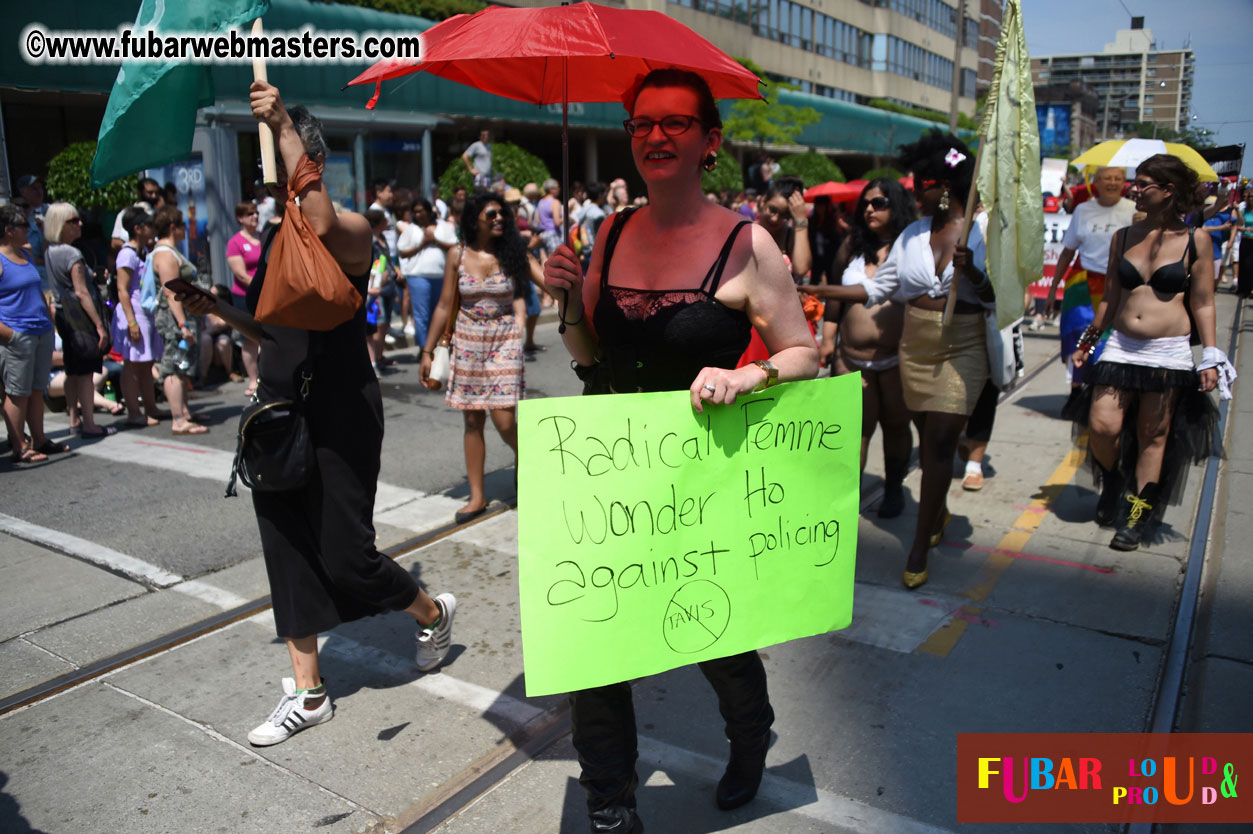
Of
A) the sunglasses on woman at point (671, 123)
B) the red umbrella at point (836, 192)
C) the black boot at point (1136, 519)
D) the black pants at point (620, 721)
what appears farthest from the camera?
the red umbrella at point (836, 192)

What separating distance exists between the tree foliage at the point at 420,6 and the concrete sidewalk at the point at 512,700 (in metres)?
15.0

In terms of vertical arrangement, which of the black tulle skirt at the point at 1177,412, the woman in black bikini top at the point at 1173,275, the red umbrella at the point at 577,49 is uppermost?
the red umbrella at the point at 577,49

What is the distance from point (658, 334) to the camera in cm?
253

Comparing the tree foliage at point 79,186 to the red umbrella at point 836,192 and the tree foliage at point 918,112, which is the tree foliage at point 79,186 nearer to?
the red umbrella at point 836,192

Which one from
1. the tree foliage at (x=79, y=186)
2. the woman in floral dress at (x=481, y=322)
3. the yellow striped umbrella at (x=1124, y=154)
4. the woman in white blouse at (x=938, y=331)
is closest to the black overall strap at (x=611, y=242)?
the woman in white blouse at (x=938, y=331)

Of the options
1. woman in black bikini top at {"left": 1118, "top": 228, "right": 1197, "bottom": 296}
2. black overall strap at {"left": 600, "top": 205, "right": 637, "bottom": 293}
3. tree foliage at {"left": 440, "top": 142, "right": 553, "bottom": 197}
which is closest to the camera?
black overall strap at {"left": 600, "top": 205, "right": 637, "bottom": 293}

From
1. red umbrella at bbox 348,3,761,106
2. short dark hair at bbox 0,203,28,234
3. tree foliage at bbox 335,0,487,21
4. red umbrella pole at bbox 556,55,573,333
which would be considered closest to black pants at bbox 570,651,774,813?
red umbrella pole at bbox 556,55,573,333

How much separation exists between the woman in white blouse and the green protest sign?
209cm

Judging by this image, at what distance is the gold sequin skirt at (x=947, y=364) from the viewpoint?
454 cm

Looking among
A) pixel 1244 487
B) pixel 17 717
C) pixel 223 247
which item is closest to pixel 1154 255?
pixel 1244 487

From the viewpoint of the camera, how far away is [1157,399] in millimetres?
5039

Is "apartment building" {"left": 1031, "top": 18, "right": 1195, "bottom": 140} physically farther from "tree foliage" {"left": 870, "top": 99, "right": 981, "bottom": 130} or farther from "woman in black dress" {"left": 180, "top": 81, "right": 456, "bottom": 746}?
"woman in black dress" {"left": 180, "top": 81, "right": 456, "bottom": 746}

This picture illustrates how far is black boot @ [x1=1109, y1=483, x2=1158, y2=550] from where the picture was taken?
16.4 ft

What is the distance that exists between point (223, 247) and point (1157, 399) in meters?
9.95
